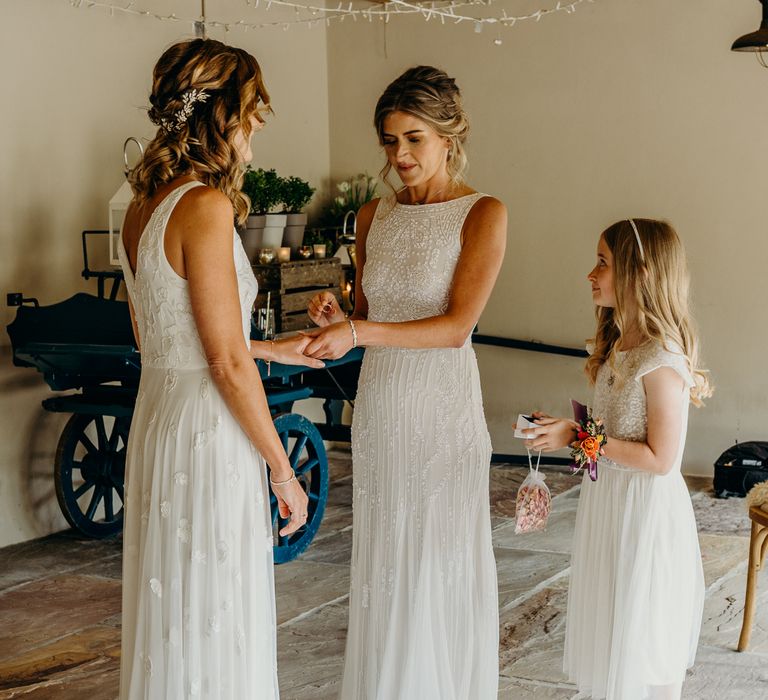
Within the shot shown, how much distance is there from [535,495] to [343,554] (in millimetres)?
2356

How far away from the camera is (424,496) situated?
286 cm

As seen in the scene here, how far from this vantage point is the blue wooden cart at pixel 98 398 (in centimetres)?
454

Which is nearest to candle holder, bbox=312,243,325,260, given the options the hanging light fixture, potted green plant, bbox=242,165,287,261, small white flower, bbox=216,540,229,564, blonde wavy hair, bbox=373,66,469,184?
potted green plant, bbox=242,165,287,261

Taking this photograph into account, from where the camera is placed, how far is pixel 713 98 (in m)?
6.23

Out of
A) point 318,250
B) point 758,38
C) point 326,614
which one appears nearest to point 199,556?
point 326,614

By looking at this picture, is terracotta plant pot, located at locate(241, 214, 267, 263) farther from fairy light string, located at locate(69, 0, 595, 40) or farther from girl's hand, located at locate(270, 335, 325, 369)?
girl's hand, located at locate(270, 335, 325, 369)

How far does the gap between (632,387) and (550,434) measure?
0.86 feet

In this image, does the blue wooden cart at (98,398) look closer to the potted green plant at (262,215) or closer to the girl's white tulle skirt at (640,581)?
the potted green plant at (262,215)

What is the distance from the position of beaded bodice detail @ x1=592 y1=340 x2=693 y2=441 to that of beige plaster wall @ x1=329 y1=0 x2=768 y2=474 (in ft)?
12.1

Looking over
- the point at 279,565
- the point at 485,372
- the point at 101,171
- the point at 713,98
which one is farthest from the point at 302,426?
the point at 713,98

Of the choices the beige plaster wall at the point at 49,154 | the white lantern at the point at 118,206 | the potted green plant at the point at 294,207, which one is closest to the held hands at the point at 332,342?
the white lantern at the point at 118,206

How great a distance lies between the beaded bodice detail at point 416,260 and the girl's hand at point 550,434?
39 centimetres

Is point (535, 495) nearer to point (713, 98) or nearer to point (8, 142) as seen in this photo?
point (8, 142)

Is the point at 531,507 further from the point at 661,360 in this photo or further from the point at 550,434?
the point at 661,360
